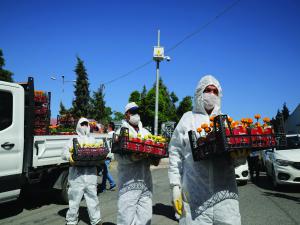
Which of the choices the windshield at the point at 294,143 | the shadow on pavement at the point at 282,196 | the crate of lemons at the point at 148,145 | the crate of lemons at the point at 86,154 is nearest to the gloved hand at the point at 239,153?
the crate of lemons at the point at 148,145

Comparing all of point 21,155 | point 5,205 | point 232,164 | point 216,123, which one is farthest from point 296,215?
point 5,205

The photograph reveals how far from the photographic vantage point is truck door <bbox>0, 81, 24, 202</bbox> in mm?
5137

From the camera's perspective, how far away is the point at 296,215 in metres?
6.11

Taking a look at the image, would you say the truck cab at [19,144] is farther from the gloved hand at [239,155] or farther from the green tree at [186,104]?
the green tree at [186,104]

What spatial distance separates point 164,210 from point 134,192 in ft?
9.42

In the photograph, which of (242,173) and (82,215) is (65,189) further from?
(242,173)

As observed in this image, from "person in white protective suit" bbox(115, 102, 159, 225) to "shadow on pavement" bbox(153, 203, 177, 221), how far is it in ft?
6.99

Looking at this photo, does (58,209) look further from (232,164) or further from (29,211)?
(232,164)

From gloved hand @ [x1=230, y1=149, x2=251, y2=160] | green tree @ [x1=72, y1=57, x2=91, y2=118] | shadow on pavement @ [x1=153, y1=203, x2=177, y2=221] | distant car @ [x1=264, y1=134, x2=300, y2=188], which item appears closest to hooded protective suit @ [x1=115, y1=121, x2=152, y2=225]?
gloved hand @ [x1=230, y1=149, x2=251, y2=160]

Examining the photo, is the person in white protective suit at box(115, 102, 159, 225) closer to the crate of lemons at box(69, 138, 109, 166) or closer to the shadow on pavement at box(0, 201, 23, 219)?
the crate of lemons at box(69, 138, 109, 166)

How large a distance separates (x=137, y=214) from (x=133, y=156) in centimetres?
78

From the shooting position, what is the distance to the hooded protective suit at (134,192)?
399cm

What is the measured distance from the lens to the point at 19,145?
17.7 feet

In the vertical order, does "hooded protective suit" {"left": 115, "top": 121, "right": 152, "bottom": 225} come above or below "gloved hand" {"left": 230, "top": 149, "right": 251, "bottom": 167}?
below
